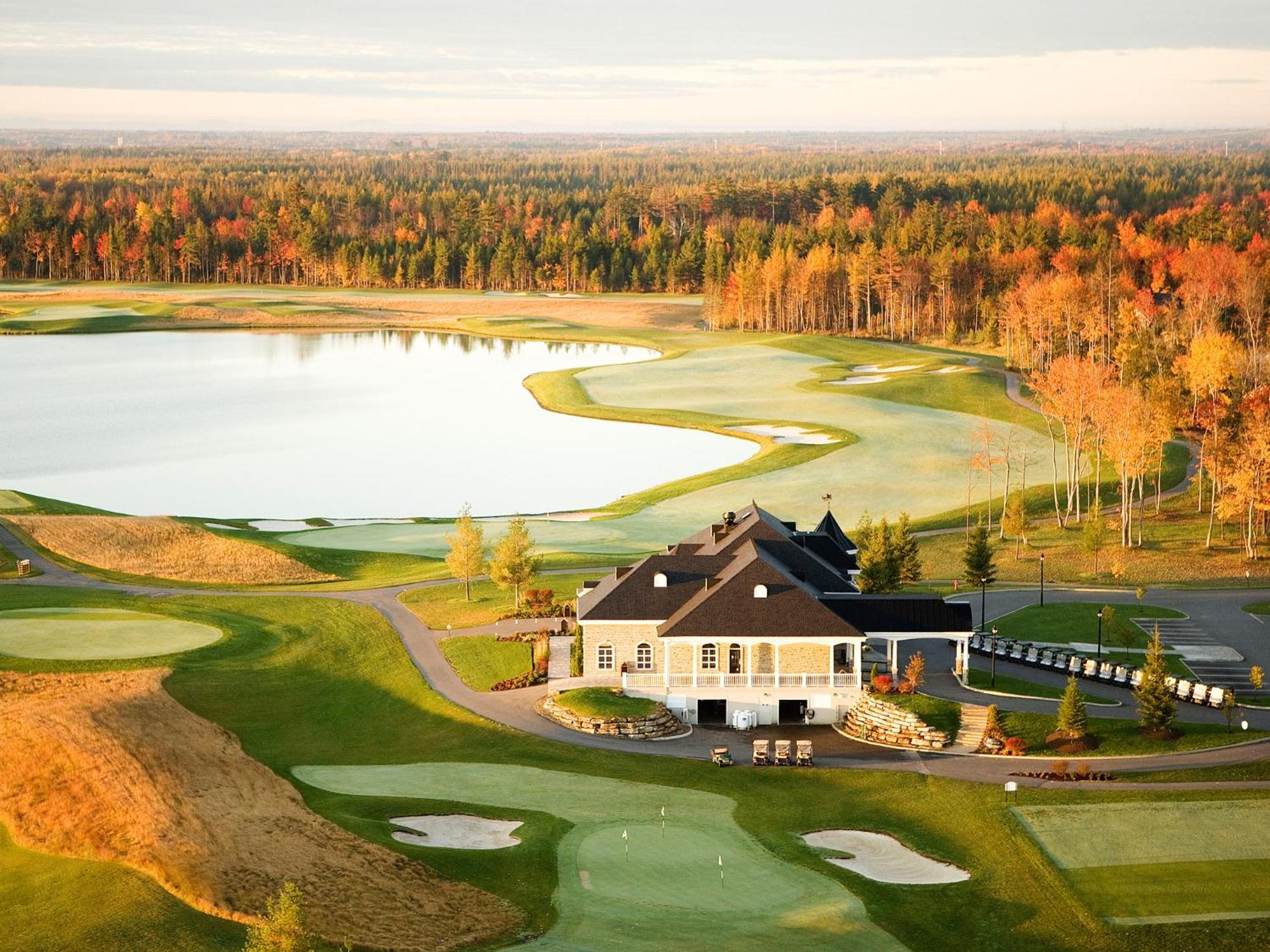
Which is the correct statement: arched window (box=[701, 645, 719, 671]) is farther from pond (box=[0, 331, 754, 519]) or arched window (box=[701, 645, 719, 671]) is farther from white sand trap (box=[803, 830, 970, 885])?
pond (box=[0, 331, 754, 519])

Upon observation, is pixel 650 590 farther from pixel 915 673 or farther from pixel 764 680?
pixel 915 673

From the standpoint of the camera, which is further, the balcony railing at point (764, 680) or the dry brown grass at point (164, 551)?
the dry brown grass at point (164, 551)

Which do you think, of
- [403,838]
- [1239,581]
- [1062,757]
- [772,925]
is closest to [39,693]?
[403,838]

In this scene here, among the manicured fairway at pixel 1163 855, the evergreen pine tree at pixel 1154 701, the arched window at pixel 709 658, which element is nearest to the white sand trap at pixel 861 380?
the arched window at pixel 709 658

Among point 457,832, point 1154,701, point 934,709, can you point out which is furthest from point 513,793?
point 1154,701

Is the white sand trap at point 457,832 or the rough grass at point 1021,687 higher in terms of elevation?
the white sand trap at point 457,832

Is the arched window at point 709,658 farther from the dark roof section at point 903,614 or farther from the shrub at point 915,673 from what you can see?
the shrub at point 915,673
